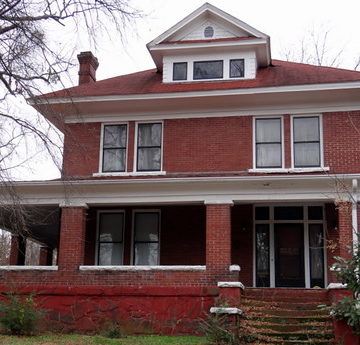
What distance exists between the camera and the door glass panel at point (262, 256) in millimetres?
17703

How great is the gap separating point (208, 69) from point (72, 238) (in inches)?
274

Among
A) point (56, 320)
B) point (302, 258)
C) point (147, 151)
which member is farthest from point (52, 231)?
point (302, 258)

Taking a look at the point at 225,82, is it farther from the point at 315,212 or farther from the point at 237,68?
the point at 315,212

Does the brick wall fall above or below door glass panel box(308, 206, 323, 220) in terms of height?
above

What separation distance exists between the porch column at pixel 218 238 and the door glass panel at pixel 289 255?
2.74m

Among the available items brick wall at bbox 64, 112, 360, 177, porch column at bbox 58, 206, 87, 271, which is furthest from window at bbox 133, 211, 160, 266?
porch column at bbox 58, 206, 87, 271

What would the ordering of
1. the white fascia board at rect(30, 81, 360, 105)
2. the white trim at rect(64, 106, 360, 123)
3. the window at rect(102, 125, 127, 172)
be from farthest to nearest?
1. the window at rect(102, 125, 127, 172)
2. the white trim at rect(64, 106, 360, 123)
3. the white fascia board at rect(30, 81, 360, 105)

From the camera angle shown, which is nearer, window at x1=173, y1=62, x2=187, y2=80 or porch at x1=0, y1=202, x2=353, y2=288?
porch at x1=0, y1=202, x2=353, y2=288

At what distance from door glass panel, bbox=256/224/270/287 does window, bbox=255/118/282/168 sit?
1.87m

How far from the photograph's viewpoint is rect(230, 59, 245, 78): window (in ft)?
63.5

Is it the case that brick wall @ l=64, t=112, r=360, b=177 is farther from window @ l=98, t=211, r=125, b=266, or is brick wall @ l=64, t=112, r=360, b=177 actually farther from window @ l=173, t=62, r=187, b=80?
window @ l=173, t=62, r=187, b=80

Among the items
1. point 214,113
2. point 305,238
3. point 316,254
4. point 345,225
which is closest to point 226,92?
point 214,113

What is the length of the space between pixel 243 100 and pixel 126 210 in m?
4.79

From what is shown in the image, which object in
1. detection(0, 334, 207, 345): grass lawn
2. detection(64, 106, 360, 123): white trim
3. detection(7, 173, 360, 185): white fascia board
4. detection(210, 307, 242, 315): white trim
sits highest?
→ detection(64, 106, 360, 123): white trim
